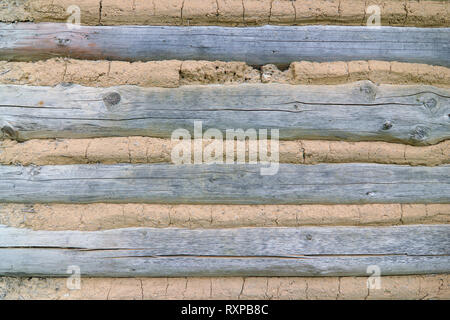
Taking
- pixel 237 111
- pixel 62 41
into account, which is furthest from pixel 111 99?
pixel 237 111

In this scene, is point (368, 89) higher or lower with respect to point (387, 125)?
higher

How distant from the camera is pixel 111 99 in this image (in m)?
2.43

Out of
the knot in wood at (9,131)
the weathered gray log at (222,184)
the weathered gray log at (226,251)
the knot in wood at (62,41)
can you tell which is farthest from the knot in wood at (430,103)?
the knot in wood at (9,131)

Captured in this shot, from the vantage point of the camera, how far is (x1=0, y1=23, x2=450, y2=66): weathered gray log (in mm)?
2463

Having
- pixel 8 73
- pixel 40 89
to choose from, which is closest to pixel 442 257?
pixel 40 89

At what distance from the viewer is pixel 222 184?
8.16 feet

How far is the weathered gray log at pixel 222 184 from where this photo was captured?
247cm

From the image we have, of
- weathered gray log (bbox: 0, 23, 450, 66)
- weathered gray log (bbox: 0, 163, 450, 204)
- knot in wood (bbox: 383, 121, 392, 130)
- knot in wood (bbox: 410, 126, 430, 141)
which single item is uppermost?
weathered gray log (bbox: 0, 23, 450, 66)

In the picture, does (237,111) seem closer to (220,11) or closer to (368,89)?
(220,11)

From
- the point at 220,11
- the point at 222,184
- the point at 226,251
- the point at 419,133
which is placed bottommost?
the point at 226,251

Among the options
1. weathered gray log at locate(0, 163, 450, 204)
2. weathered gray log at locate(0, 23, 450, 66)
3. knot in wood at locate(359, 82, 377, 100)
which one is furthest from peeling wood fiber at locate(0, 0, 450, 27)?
weathered gray log at locate(0, 163, 450, 204)

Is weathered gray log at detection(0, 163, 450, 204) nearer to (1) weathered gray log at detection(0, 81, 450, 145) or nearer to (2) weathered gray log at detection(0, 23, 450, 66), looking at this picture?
(1) weathered gray log at detection(0, 81, 450, 145)

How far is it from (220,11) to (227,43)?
0.22m

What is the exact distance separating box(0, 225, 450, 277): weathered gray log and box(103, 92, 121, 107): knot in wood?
871mm
